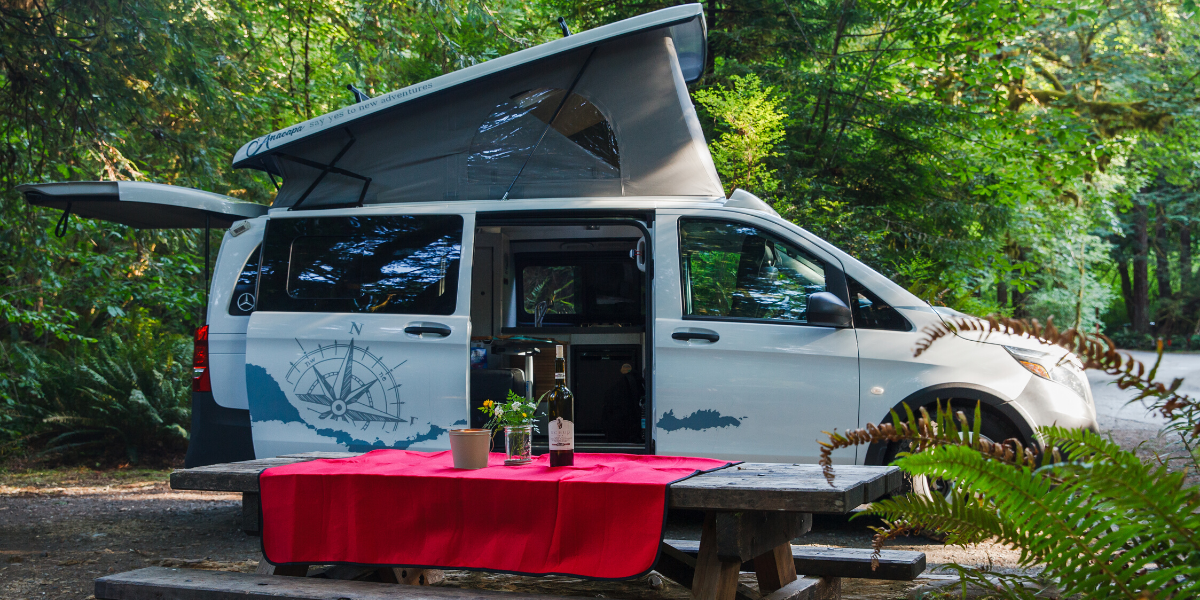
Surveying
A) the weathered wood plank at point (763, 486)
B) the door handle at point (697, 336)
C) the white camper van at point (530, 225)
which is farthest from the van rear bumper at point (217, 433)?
the door handle at point (697, 336)

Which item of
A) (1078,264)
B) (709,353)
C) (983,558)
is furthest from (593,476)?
(1078,264)

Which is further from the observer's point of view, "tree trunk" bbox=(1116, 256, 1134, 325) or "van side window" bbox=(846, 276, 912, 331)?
"tree trunk" bbox=(1116, 256, 1134, 325)

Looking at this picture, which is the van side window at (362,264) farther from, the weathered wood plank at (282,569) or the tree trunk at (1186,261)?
the tree trunk at (1186,261)

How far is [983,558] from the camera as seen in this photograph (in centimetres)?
433

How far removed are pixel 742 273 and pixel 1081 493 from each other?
297cm

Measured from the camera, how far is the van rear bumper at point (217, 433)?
4.68m

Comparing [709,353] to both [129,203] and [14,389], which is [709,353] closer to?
[129,203]

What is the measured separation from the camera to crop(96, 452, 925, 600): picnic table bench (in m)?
2.38

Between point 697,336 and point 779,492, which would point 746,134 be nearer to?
point 697,336

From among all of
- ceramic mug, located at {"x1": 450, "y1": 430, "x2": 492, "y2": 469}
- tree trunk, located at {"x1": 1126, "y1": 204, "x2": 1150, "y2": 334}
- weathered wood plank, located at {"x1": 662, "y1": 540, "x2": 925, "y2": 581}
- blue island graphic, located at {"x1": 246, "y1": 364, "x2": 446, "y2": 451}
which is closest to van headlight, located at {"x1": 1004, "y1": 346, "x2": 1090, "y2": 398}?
weathered wood plank, located at {"x1": 662, "y1": 540, "x2": 925, "y2": 581}

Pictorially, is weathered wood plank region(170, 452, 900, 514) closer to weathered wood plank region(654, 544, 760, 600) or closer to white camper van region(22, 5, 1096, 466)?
weathered wood plank region(654, 544, 760, 600)

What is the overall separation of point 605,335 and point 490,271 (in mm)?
1142

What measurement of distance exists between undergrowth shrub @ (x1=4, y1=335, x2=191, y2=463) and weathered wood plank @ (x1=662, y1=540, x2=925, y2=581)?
276 inches

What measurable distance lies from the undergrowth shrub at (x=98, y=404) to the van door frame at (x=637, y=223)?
5402mm
